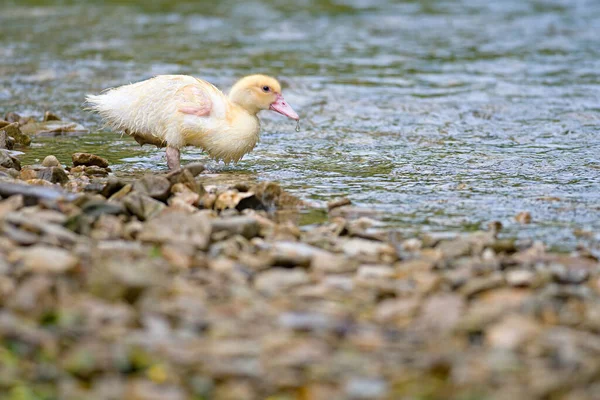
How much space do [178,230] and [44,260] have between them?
892 millimetres

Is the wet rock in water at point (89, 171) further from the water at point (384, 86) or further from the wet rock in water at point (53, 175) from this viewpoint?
the wet rock in water at point (53, 175)

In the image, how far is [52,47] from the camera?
1452 cm

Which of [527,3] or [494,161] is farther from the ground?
[527,3]

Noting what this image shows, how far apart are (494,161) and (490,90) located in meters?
3.60

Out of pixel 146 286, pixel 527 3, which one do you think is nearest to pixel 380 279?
pixel 146 286

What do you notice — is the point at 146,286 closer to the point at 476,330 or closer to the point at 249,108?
the point at 476,330

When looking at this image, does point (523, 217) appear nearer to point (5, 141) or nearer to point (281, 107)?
point (281, 107)

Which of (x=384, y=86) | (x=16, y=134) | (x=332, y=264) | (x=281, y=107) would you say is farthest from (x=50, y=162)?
(x=384, y=86)

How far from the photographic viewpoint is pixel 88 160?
7.39 meters

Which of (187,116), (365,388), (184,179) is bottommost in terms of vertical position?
(365,388)

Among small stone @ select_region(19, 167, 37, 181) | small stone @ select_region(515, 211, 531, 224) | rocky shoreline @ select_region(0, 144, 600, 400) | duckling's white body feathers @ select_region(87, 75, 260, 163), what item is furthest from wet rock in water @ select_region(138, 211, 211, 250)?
duckling's white body feathers @ select_region(87, 75, 260, 163)

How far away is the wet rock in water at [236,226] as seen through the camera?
5289mm

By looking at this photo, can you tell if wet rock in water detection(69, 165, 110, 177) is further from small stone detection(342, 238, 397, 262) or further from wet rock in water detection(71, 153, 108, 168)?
small stone detection(342, 238, 397, 262)

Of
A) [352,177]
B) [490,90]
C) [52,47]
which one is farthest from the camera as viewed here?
[52,47]
